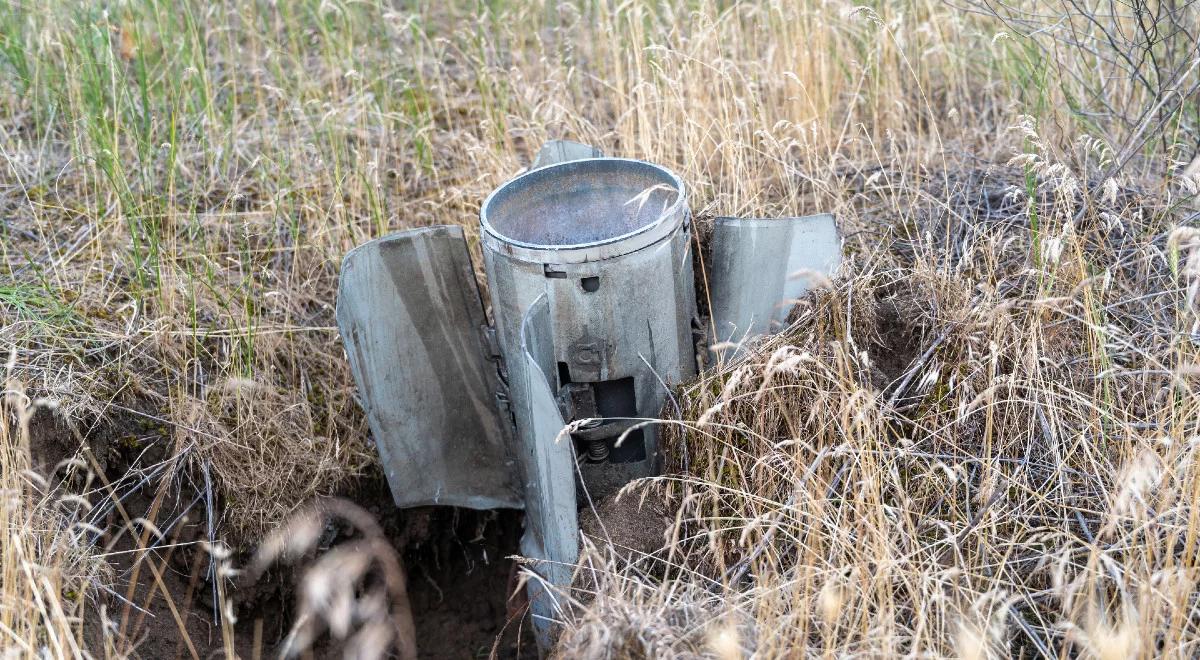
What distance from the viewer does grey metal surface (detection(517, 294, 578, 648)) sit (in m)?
2.09

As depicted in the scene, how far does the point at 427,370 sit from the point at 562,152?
0.70 meters

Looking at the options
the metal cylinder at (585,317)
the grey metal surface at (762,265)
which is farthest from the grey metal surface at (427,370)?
the grey metal surface at (762,265)

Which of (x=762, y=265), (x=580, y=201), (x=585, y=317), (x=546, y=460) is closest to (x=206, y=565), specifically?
(x=546, y=460)

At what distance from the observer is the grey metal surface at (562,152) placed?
2.67m

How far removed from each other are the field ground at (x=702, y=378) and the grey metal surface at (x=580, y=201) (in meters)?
0.41

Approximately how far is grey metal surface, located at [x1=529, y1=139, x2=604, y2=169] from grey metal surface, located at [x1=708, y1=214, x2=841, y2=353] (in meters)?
0.46

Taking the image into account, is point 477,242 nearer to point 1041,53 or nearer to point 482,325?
point 482,325

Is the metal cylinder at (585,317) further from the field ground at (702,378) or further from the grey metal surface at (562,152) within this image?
the grey metal surface at (562,152)

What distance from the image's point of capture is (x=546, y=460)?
2.18m

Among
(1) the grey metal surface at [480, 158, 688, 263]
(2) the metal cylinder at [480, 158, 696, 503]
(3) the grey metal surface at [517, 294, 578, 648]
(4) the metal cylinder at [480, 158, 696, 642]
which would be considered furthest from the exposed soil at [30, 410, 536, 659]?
(1) the grey metal surface at [480, 158, 688, 263]

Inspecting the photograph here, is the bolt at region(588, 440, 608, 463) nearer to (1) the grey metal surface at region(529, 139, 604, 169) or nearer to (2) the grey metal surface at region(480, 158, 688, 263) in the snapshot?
(2) the grey metal surface at region(480, 158, 688, 263)

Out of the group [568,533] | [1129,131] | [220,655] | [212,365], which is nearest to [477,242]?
[212,365]

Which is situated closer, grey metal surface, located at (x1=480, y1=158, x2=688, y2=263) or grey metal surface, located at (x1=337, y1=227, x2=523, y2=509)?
grey metal surface, located at (x1=480, y1=158, x2=688, y2=263)

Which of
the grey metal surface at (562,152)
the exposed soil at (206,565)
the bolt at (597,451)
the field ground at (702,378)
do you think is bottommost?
the exposed soil at (206,565)
